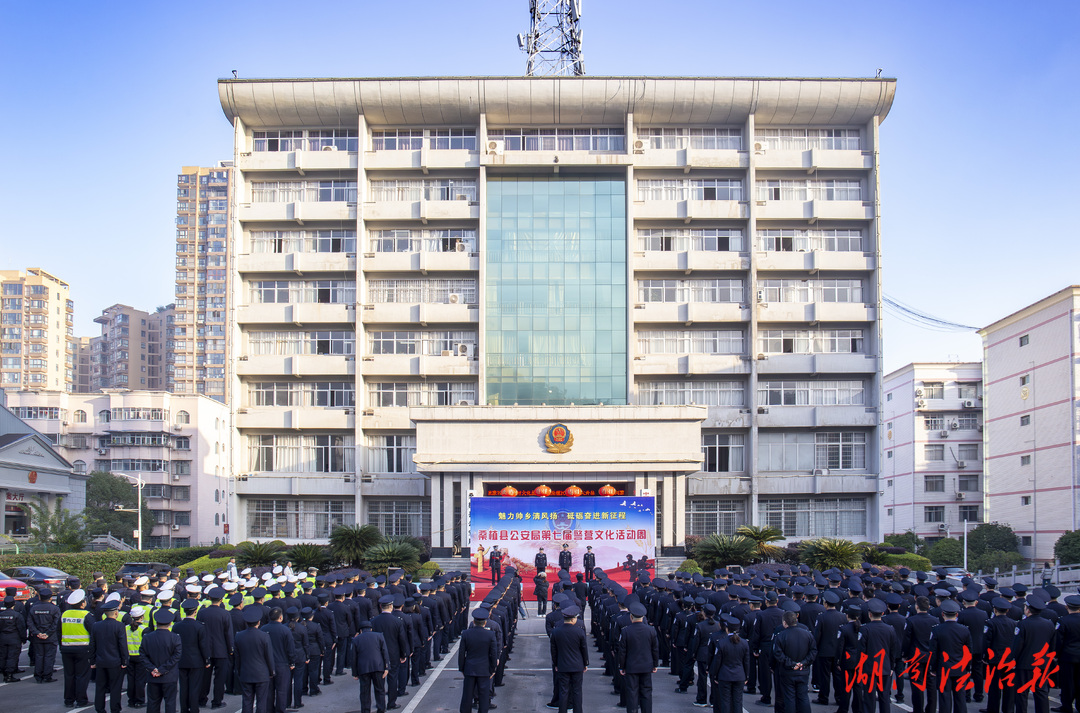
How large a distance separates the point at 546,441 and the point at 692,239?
1530 cm

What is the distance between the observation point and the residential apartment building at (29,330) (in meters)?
105

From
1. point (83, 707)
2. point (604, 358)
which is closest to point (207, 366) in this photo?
point (604, 358)

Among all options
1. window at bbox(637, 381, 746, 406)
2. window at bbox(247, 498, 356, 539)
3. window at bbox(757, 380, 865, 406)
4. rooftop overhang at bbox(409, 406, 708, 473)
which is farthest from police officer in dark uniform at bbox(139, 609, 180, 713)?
window at bbox(757, 380, 865, 406)

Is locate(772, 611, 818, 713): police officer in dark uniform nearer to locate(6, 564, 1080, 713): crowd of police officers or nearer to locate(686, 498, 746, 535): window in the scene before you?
locate(6, 564, 1080, 713): crowd of police officers

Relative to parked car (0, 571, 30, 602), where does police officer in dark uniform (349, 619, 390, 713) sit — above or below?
above

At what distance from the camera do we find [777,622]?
49.8 feet

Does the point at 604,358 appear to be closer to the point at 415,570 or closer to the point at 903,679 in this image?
the point at 415,570

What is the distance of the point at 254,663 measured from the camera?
1343 centimetres

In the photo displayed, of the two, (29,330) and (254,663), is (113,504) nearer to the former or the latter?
(29,330)

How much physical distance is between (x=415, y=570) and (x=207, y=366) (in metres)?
87.0

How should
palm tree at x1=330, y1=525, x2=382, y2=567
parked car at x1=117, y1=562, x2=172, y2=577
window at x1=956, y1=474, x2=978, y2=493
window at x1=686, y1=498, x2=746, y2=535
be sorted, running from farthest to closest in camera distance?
1. window at x1=956, y1=474, x2=978, y2=493
2. window at x1=686, y1=498, x2=746, y2=535
3. palm tree at x1=330, y1=525, x2=382, y2=567
4. parked car at x1=117, y1=562, x2=172, y2=577

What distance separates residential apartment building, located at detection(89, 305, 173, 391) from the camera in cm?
12044

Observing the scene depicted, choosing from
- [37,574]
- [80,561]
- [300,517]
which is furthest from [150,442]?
[37,574]

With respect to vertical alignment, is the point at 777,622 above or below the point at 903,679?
above
